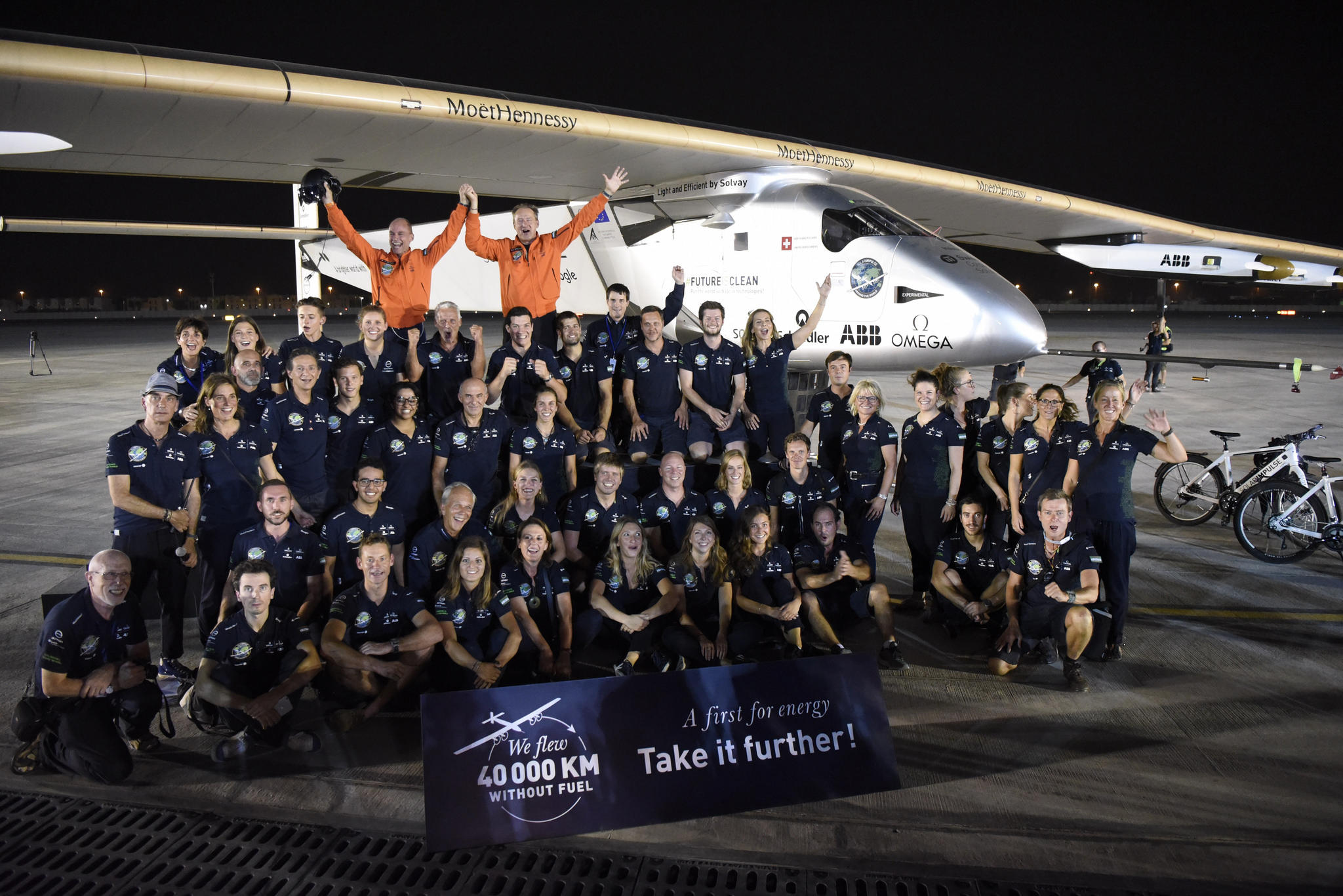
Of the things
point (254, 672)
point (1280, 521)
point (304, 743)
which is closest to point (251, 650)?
point (254, 672)

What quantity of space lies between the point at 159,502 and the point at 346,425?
4.27 ft

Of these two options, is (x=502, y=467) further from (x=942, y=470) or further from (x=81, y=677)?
(x=942, y=470)

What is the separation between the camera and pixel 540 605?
5.20 m

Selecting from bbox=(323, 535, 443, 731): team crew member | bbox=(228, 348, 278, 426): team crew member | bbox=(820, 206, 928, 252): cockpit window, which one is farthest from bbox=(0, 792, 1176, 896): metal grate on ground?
bbox=(820, 206, 928, 252): cockpit window

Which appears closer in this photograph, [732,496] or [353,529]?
[353,529]


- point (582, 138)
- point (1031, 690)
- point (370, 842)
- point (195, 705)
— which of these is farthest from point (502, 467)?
point (582, 138)

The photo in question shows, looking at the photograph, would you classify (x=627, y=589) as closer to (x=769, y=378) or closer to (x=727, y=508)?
(x=727, y=508)

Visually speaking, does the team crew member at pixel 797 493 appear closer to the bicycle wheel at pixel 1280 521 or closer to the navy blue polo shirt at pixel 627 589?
the navy blue polo shirt at pixel 627 589

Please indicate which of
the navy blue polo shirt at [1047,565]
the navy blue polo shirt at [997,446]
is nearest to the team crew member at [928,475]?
the navy blue polo shirt at [997,446]

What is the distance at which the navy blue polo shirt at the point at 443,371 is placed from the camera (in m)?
6.96

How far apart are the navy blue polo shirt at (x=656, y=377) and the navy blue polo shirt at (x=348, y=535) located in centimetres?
249

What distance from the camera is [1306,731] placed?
173 inches

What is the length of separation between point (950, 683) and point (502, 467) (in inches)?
140

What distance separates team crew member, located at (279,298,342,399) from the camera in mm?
6426
